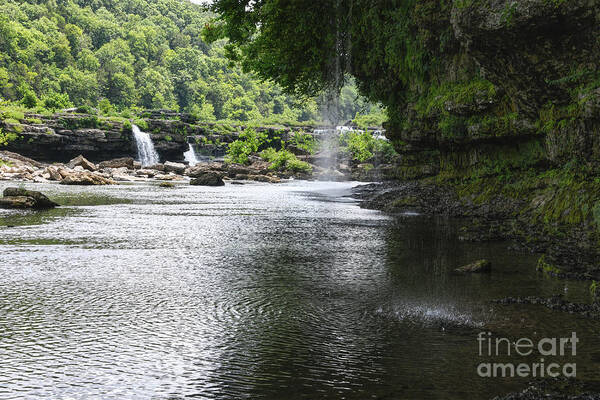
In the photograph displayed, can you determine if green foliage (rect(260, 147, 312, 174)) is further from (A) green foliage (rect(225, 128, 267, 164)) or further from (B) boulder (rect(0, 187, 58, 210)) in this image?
(B) boulder (rect(0, 187, 58, 210))

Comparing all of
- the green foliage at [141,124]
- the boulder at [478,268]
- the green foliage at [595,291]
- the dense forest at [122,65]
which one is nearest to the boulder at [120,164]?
the green foliage at [141,124]

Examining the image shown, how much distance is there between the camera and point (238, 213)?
1570 centimetres

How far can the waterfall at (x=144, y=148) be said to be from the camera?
57750mm

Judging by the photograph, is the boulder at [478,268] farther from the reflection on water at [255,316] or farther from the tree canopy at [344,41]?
the tree canopy at [344,41]

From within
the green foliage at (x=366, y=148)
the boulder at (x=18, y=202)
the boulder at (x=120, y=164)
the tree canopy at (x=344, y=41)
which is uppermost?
the tree canopy at (x=344, y=41)

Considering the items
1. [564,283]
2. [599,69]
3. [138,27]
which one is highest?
[138,27]

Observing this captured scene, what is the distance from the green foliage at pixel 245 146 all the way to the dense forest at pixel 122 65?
1415 centimetres

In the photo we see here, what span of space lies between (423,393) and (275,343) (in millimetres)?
1419

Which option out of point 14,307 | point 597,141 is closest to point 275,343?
point 14,307

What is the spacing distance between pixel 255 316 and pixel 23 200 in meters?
13.2

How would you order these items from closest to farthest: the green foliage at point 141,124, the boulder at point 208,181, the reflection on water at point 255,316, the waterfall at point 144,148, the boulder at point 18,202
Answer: the reflection on water at point 255,316 → the boulder at point 18,202 → the boulder at point 208,181 → the waterfall at point 144,148 → the green foliage at point 141,124

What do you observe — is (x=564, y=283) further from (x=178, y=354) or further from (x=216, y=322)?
(x=178, y=354)

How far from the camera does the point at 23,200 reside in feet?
50.4

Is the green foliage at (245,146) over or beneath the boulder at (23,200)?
over
